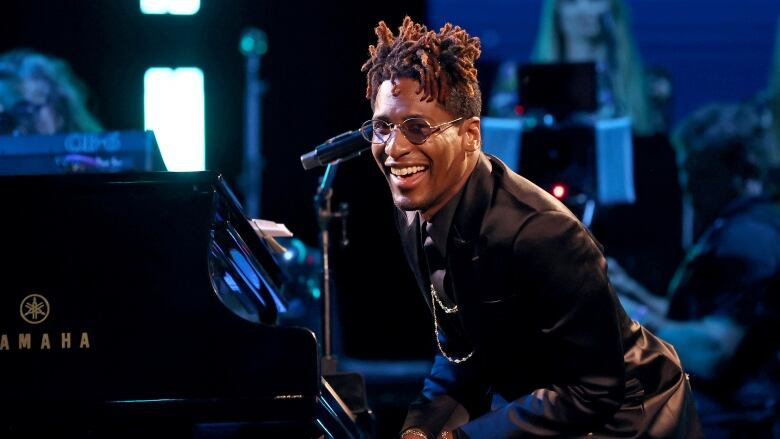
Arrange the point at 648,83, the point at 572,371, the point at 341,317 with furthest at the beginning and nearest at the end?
the point at 341,317 → the point at 648,83 → the point at 572,371

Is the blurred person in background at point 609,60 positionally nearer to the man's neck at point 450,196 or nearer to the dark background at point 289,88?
the dark background at point 289,88

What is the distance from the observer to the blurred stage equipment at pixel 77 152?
12.8ft

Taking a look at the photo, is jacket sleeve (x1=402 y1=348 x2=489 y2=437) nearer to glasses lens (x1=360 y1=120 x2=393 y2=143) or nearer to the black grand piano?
the black grand piano

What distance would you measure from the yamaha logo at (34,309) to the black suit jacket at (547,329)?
966 millimetres

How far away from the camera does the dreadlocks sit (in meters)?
2.24

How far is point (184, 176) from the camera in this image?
2389mm

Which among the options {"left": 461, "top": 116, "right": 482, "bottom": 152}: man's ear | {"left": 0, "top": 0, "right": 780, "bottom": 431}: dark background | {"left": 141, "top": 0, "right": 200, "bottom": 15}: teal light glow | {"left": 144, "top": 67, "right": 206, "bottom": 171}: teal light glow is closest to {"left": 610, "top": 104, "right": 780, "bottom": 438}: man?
{"left": 0, "top": 0, "right": 780, "bottom": 431}: dark background

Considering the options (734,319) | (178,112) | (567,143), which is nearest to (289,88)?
(178,112)

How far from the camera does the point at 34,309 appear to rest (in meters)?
2.41

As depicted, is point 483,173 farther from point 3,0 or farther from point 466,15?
point 3,0

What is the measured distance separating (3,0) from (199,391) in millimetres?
6680

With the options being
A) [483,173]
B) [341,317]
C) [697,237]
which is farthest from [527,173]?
[483,173]

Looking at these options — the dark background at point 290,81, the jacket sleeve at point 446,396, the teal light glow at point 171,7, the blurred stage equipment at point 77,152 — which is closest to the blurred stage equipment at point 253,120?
the dark background at point 290,81

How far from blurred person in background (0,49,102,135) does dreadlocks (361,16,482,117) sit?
385cm
